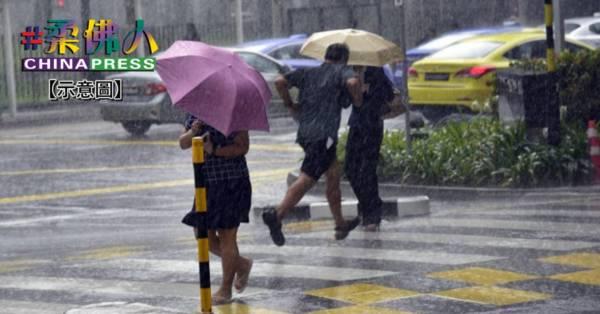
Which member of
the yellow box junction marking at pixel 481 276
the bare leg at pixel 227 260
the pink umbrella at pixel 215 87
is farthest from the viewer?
the yellow box junction marking at pixel 481 276

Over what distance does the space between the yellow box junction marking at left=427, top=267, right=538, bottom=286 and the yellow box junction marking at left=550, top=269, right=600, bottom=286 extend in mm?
215

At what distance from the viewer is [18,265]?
1262 cm

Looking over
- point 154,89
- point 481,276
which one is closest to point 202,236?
point 481,276

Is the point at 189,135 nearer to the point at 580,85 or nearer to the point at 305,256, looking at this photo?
the point at 305,256

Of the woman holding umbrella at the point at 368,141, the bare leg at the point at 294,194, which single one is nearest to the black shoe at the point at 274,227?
the bare leg at the point at 294,194

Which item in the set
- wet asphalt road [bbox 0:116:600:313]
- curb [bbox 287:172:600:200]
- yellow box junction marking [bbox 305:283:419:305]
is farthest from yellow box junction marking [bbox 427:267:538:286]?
curb [bbox 287:172:600:200]

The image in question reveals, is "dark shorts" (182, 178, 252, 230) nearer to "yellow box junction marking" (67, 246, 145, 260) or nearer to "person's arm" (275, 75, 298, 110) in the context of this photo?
"person's arm" (275, 75, 298, 110)

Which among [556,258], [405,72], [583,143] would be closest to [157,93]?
[405,72]

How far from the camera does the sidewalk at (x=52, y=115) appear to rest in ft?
108

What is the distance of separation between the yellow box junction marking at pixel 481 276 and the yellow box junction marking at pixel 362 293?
559 millimetres

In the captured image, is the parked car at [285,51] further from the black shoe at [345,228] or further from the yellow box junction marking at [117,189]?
the black shoe at [345,228]

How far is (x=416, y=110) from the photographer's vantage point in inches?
923

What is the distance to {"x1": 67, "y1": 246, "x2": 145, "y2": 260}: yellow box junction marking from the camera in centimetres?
1287

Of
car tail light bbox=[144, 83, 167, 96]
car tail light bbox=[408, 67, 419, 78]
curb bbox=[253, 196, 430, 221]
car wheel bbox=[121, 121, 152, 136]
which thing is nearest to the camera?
curb bbox=[253, 196, 430, 221]
